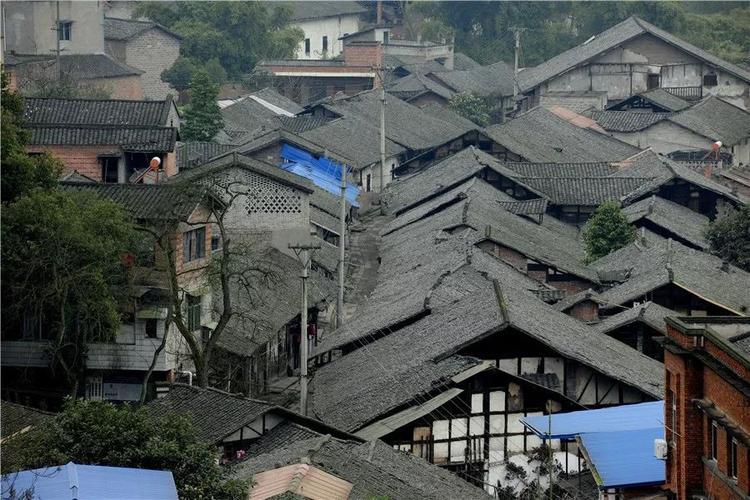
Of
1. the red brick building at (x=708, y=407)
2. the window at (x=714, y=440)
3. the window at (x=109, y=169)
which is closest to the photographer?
the red brick building at (x=708, y=407)

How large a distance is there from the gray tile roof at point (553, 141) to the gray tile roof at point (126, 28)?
56.0ft

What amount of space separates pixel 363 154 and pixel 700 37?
39800 mm

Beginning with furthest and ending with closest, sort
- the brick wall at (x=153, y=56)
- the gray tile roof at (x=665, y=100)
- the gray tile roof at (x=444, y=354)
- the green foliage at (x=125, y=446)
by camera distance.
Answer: the brick wall at (x=153, y=56), the gray tile roof at (x=665, y=100), the gray tile roof at (x=444, y=354), the green foliage at (x=125, y=446)

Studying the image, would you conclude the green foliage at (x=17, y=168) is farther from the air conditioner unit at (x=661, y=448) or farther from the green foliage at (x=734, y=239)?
the green foliage at (x=734, y=239)

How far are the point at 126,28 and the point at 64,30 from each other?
5.91m

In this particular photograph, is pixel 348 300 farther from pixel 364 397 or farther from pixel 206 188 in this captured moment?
pixel 364 397

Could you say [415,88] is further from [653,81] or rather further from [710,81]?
[710,81]

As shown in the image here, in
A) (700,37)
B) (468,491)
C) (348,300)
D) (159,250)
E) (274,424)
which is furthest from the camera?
(700,37)

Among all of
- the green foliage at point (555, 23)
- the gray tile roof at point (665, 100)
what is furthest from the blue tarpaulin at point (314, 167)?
the green foliage at point (555, 23)

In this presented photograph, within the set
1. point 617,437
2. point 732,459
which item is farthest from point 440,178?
point 732,459

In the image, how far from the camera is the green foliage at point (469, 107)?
3071 inches

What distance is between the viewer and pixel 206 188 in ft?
110

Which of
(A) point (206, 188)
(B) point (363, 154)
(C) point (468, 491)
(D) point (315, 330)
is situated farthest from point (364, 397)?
(B) point (363, 154)

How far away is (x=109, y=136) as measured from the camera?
140 feet
